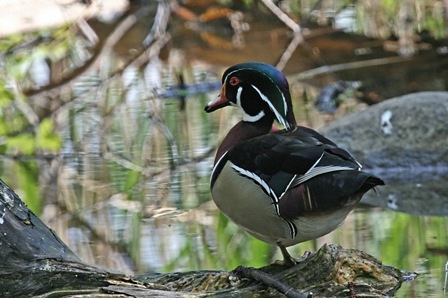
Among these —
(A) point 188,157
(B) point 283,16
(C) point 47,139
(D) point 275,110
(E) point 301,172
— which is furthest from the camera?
(B) point 283,16

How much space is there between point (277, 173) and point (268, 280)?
40 cm

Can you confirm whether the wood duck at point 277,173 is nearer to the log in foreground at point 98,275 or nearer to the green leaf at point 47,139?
the log in foreground at point 98,275

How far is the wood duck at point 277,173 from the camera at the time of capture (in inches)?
141

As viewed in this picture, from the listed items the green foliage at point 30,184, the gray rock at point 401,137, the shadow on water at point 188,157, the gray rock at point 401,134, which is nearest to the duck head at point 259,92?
the shadow on water at point 188,157

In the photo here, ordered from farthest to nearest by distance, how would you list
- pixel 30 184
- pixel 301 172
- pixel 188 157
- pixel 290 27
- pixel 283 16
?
pixel 283 16, pixel 290 27, pixel 188 157, pixel 30 184, pixel 301 172

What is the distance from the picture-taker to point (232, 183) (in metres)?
3.85

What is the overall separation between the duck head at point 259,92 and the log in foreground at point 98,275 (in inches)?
23.6

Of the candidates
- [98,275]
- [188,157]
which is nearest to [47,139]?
[188,157]

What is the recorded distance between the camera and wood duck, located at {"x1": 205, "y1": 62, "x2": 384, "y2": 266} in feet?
11.8

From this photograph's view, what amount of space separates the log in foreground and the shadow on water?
321 mm

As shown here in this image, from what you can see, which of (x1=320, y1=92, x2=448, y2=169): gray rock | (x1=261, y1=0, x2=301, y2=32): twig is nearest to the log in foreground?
(x1=320, y1=92, x2=448, y2=169): gray rock

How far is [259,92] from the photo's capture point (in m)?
4.08

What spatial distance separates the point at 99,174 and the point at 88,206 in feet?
2.56

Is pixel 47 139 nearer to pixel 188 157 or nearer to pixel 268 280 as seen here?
pixel 188 157
